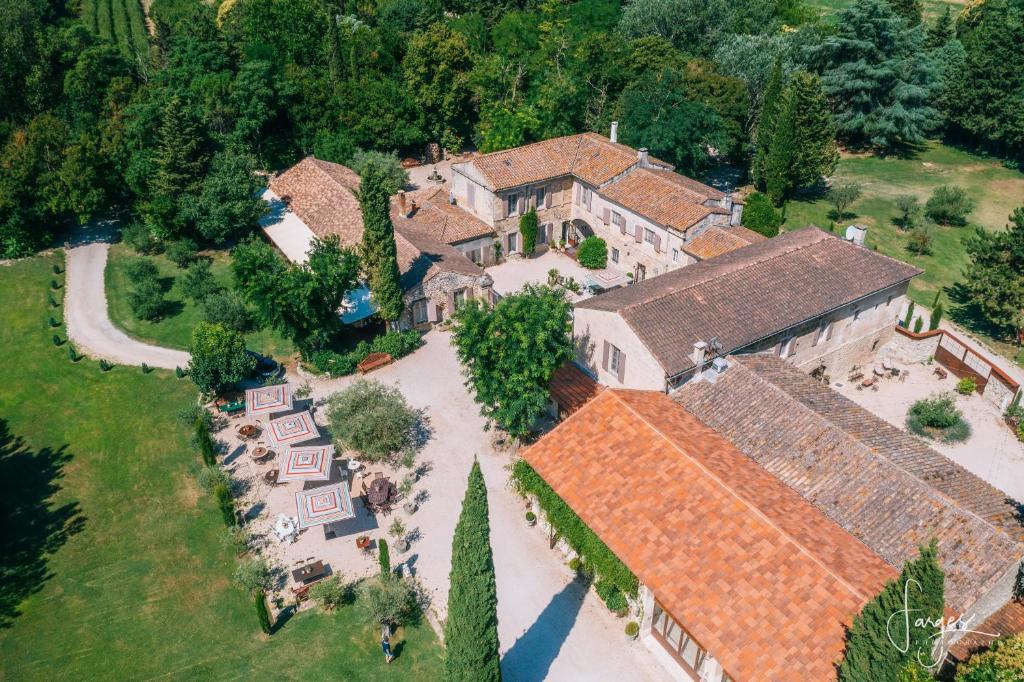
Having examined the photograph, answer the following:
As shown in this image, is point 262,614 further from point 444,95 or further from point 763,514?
point 444,95

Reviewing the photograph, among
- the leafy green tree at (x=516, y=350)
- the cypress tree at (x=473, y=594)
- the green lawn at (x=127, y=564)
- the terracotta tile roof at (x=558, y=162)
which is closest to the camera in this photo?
the cypress tree at (x=473, y=594)

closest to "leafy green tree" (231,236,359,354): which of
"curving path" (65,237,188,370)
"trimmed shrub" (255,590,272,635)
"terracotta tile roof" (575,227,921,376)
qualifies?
"curving path" (65,237,188,370)

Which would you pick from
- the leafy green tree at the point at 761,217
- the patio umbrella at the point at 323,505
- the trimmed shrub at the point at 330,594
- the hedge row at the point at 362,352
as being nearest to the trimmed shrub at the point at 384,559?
the trimmed shrub at the point at 330,594

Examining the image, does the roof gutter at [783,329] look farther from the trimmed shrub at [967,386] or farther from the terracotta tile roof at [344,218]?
the terracotta tile roof at [344,218]

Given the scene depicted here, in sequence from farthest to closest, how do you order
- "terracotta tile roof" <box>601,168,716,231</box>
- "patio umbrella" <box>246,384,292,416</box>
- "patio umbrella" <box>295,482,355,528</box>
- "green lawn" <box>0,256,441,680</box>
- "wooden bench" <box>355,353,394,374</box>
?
"terracotta tile roof" <box>601,168,716,231</box> → "wooden bench" <box>355,353,394,374</box> → "patio umbrella" <box>246,384,292,416</box> → "patio umbrella" <box>295,482,355,528</box> → "green lawn" <box>0,256,441,680</box>

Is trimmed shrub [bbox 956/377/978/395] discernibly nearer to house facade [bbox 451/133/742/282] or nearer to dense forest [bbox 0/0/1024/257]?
house facade [bbox 451/133/742/282]

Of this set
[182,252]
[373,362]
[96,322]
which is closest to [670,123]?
[373,362]

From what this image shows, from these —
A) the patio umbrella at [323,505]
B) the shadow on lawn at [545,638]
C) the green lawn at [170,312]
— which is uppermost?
the patio umbrella at [323,505]
